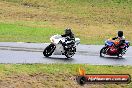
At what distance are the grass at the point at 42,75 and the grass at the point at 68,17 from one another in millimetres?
16026

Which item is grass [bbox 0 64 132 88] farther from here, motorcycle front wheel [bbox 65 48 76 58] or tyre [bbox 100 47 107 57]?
tyre [bbox 100 47 107 57]

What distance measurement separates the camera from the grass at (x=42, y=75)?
16172mm

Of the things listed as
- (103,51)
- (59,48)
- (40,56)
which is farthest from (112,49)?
(40,56)

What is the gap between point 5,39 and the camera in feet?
93.8

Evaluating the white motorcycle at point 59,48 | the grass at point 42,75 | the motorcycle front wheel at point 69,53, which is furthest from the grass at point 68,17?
the grass at point 42,75

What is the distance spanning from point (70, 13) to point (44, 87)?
1407 inches

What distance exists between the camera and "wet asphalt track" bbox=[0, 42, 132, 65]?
66.3 feet

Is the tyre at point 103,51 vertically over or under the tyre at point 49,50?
under

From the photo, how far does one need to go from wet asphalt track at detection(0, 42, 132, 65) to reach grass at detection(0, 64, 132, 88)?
1609 mm

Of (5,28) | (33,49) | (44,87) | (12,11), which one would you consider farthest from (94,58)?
(12,11)

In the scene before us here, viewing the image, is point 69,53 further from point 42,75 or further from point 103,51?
point 42,75

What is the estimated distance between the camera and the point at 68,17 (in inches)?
1944

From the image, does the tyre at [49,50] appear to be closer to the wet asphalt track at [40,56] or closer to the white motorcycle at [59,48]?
the white motorcycle at [59,48]

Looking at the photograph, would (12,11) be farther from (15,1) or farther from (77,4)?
(77,4)
